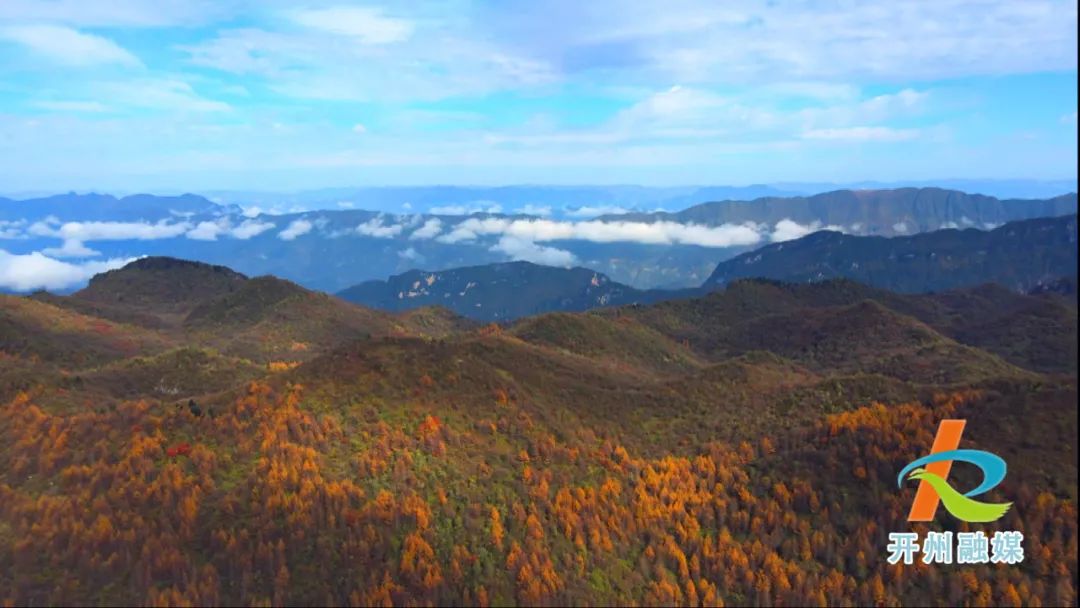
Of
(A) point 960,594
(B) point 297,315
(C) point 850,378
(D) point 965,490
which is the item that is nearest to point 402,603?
(A) point 960,594

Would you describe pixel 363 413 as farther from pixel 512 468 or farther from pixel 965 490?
pixel 965 490

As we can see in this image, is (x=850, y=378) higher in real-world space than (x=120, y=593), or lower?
higher

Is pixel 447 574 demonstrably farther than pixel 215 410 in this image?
No

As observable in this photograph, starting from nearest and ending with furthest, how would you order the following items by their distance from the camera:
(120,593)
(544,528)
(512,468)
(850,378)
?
(120,593), (544,528), (512,468), (850,378)

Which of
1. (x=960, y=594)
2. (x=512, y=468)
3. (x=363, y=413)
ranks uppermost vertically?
(x=363, y=413)

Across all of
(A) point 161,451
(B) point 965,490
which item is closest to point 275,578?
(A) point 161,451

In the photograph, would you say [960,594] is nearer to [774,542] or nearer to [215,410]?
[774,542]

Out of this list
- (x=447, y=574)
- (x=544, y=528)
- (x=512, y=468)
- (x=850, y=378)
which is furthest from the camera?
Result: (x=850, y=378)
